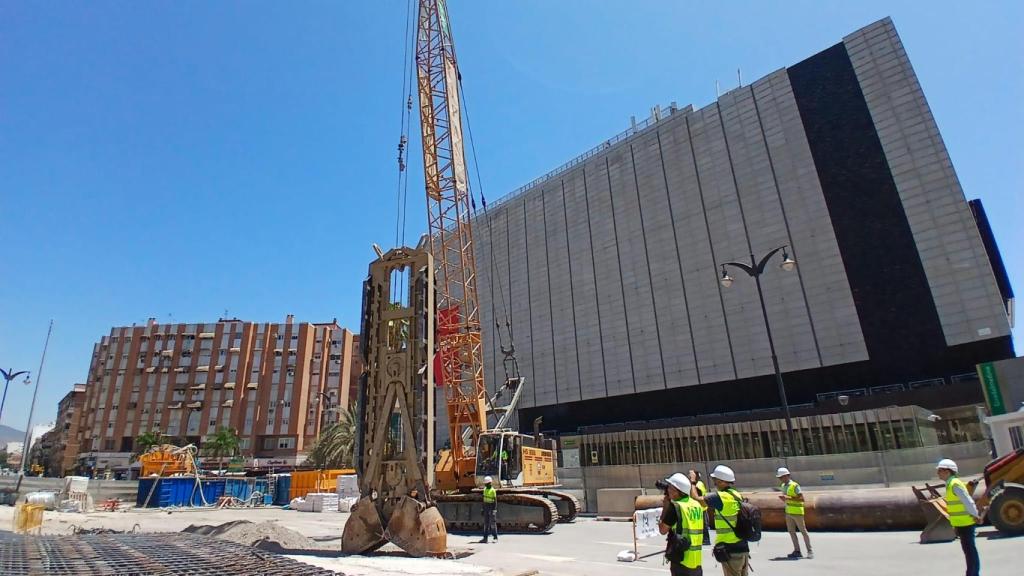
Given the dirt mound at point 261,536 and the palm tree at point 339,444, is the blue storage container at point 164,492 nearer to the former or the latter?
the palm tree at point 339,444

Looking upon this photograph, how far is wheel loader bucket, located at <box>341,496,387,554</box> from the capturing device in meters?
10.4

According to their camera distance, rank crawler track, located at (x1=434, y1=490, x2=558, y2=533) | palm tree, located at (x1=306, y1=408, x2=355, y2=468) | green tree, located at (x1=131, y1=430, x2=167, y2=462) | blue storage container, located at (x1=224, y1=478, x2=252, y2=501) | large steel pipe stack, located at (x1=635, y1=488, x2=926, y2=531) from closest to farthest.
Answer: large steel pipe stack, located at (x1=635, y1=488, x2=926, y2=531), crawler track, located at (x1=434, y1=490, x2=558, y2=533), blue storage container, located at (x1=224, y1=478, x2=252, y2=501), palm tree, located at (x1=306, y1=408, x2=355, y2=468), green tree, located at (x1=131, y1=430, x2=167, y2=462)

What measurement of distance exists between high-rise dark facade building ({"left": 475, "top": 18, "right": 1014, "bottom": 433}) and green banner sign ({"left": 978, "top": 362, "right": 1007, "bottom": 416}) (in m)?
1.50

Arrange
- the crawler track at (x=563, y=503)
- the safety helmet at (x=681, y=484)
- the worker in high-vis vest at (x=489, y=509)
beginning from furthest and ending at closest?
the crawler track at (x=563, y=503), the worker in high-vis vest at (x=489, y=509), the safety helmet at (x=681, y=484)

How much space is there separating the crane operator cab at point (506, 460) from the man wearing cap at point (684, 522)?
Result: 1611 cm

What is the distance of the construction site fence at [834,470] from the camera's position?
18750 mm

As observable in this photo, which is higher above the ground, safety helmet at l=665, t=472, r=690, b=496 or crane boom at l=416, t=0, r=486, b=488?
crane boom at l=416, t=0, r=486, b=488

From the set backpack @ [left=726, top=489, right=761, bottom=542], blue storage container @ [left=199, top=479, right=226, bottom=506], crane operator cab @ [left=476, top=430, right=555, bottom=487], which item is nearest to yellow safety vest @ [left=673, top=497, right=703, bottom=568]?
backpack @ [left=726, top=489, right=761, bottom=542]

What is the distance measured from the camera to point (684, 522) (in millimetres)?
4582

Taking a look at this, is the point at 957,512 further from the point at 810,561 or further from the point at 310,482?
the point at 310,482

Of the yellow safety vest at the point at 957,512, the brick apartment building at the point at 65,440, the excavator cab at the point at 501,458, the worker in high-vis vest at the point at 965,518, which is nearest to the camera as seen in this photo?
the worker in high-vis vest at the point at 965,518

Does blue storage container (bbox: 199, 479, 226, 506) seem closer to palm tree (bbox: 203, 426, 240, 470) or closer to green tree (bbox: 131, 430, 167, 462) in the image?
palm tree (bbox: 203, 426, 240, 470)

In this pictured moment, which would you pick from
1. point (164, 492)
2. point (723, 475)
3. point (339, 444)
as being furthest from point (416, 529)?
point (339, 444)

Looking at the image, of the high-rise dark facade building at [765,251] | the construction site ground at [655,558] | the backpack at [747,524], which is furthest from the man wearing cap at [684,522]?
the high-rise dark facade building at [765,251]
